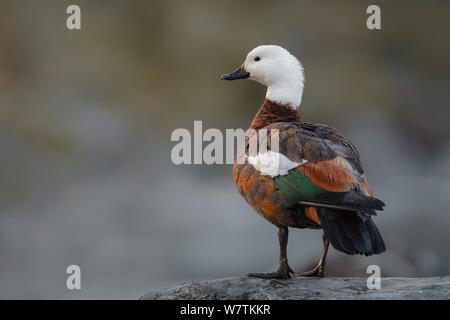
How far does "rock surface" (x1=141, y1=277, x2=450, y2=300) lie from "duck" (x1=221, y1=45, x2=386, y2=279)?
0.09 m

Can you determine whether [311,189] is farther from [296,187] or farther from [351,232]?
[351,232]

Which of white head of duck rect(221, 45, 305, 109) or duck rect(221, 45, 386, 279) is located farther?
white head of duck rect(221, 45, 305, 109)

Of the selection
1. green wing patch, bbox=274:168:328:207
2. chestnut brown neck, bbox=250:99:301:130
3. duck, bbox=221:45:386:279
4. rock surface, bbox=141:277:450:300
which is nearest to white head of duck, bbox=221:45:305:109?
chestnut brown neck, bbox=250:99:301:130

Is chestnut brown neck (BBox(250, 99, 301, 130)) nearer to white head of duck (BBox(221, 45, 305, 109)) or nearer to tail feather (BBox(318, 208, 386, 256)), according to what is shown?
white head of duck (BBox(221, 45, 305, 109))

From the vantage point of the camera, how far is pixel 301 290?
7.51 feet

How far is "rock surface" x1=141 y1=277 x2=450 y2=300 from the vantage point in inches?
87.9

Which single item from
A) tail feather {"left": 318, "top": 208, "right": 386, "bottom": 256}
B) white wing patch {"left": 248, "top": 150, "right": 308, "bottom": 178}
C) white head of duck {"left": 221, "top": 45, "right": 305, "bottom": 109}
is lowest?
tail feather {"left": 318, "top": 208, "right": 386, "bottom": 256}

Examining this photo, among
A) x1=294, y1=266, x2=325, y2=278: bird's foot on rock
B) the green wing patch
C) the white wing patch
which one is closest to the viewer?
the green wing patch

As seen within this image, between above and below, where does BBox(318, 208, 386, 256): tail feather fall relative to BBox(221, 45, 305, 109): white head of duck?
below

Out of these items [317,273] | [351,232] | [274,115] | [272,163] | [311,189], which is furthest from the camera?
[274,115]

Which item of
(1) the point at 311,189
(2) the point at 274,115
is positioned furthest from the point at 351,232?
(2) the point at 274,115

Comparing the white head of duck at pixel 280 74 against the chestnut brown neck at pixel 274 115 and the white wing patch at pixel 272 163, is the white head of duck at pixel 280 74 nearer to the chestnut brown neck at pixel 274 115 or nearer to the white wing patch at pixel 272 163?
the chestnut brown neck at pixel 274 115

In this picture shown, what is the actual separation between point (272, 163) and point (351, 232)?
441 millimetres
